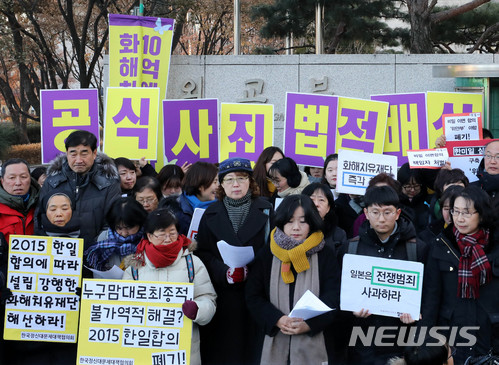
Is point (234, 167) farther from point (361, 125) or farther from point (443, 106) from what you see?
point (443, 106)

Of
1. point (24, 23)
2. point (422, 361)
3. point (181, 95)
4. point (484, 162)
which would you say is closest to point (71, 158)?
point (422, 361)

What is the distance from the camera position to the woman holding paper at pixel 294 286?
13.1ft

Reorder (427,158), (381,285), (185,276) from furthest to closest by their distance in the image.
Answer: (427,158)
(185,276)
(381,285)

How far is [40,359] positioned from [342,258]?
211 centimetres

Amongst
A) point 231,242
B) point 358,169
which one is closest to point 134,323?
point 231,242

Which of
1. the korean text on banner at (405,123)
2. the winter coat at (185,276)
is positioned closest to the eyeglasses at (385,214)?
the winter coat at (185,276)

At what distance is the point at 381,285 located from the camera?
400 cm

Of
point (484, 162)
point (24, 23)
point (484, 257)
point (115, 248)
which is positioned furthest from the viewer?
point (24, 23)

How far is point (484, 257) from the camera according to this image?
381cm

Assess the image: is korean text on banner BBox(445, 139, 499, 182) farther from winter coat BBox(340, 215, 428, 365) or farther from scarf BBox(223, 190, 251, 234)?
scarf BBox(223, 190, 251, 234)

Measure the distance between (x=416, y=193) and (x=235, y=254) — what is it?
221 centimetres

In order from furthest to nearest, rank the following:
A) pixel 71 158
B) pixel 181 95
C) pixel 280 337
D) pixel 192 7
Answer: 1. pixel 192 7
2. pixel 181 95
3. pixel 71 158
4. pixel 280 337

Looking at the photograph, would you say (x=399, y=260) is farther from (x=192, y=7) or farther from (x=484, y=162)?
(x=192, y=7)

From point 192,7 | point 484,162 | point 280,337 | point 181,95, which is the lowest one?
point 280,337
